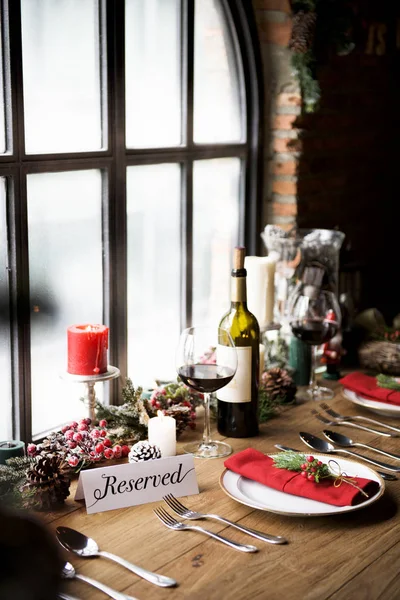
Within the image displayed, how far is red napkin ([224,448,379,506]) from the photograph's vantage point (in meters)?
1.44

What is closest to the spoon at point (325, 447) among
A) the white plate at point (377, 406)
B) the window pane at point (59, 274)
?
the white plate at point (377, 406)

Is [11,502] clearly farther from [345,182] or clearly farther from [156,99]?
[345,182]

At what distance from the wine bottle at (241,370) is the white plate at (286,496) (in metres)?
0.25

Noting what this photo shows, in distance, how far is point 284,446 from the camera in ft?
5.74

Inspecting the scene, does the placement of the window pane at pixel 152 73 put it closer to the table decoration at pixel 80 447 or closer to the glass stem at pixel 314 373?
the glass stem at pixel 314 373

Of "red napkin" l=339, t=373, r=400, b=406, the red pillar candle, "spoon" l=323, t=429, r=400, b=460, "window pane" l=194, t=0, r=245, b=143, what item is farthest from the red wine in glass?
"window pane" l=194, t=0, r=245, b=143

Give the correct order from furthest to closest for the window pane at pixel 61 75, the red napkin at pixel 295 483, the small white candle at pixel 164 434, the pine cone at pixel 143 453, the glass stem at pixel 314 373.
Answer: the glass stem at pixel 314 373
the window pane at pixel 61 75
the small white candle at pixel 164 434
the pine cone at pixel 143 453
the red napkin at pixel 295 483

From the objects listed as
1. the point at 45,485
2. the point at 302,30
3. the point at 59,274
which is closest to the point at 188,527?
the point at 45,485

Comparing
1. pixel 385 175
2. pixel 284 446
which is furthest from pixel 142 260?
pixel 385 175

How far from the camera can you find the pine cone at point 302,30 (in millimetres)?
2436

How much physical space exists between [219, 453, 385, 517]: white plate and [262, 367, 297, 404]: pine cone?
0.46m

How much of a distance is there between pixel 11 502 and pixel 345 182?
6.19ft

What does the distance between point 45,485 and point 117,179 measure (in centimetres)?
88

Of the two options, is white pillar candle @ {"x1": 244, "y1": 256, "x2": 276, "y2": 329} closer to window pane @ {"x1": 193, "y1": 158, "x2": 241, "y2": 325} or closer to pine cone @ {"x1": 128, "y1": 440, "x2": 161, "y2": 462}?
window pane @ {"x1": 193, "y1": 158, "x2": 241, "y2": 325}
